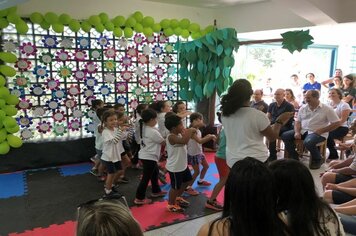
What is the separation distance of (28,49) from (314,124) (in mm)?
4183

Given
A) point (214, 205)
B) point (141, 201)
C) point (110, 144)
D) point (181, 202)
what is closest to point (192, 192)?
point (181, 202)

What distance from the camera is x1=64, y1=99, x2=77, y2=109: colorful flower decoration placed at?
15.4 feet

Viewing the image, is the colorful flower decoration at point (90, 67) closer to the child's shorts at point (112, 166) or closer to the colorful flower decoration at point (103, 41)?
the colorful flower decoration at point (103, 41)

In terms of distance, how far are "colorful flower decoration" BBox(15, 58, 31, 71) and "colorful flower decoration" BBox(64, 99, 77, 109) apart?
2.33ft

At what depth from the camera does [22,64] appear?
14.1 feet

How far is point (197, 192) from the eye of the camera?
12.0 ft

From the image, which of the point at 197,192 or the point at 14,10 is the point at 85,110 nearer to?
the point at 14,10

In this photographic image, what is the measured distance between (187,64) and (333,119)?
248cm

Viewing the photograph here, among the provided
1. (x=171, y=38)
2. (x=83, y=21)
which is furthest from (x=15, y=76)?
(x=171, y=38)

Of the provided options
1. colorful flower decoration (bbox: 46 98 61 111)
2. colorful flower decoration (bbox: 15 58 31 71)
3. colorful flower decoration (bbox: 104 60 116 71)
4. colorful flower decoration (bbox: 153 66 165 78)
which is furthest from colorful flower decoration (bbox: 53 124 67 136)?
colorful flower decoration (bbox: 153 66 165 78)

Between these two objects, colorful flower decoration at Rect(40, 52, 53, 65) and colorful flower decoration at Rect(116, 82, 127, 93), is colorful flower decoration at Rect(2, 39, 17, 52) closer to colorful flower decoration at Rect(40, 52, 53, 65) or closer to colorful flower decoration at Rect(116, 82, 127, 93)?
colorful flower decoration at Rect(40, 52, 53, 65)

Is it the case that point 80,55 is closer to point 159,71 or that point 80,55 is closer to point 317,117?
point 159,71

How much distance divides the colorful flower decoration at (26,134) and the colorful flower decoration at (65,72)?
933mm

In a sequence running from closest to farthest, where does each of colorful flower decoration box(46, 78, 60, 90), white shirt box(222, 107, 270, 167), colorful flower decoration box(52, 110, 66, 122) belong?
white shirt box(222, 107, 270, 167) → colorful flower decoration box(46, 78, 60, 90) → colorful flower decoration box(52, 110, 66, 122)
